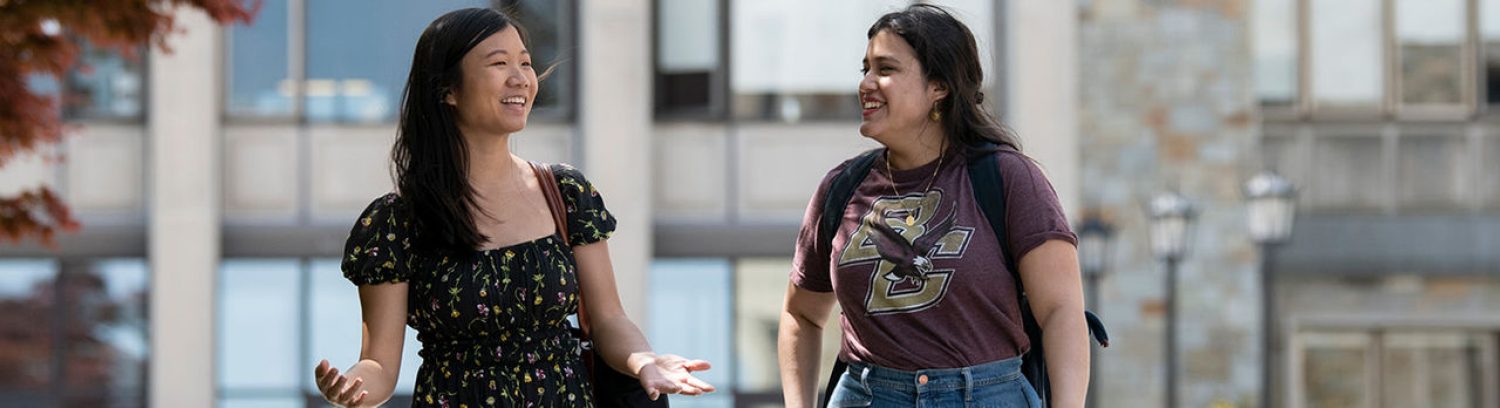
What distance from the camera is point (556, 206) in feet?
15.3

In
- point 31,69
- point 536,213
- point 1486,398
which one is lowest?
point 1486,398

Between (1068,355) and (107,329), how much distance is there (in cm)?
1632

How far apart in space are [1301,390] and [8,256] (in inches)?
504

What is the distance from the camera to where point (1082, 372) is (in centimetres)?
462

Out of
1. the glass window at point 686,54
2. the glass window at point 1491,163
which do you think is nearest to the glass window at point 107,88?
the glass window at point 686,54

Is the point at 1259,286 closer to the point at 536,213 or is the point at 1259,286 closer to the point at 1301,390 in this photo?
the point at 1301,390

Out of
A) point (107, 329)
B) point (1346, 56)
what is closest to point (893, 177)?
point (107, 329)

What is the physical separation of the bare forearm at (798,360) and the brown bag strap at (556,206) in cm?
55

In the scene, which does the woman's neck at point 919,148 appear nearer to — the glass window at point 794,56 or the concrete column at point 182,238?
the glass window at point 794,56

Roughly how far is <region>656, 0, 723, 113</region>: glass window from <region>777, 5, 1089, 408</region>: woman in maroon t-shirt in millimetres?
14732

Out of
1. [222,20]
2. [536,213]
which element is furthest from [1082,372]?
[222,20]

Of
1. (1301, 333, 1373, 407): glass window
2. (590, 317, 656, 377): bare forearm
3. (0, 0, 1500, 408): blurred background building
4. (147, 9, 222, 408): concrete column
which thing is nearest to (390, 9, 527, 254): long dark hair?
(590, 317, 656, 377): bare forearm

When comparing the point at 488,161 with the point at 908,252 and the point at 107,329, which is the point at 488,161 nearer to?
the point at 908,252

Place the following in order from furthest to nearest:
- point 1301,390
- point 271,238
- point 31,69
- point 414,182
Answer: point 1301,390 < point 271,238 < point 31,69 < point 414,182
